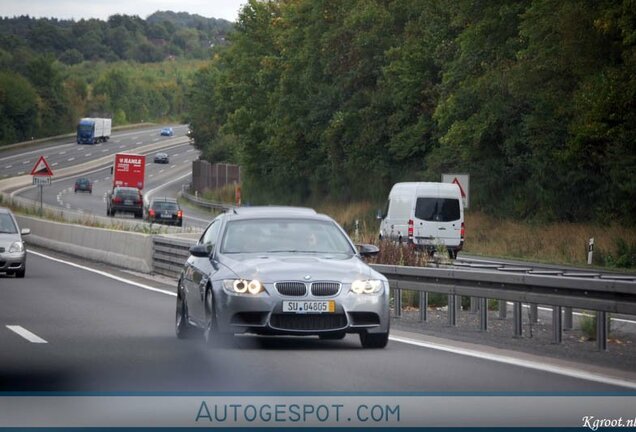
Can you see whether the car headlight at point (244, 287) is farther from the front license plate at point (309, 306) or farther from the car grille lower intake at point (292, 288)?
the front license plate at point (309, 306)

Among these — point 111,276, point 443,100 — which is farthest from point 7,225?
point 443,100

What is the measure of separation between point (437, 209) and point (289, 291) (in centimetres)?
2698

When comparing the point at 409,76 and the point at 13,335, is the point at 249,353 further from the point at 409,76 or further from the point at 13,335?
the point at 409,76

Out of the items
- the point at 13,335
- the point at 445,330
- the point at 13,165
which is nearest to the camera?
the point at 13,335

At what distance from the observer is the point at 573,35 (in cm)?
4516

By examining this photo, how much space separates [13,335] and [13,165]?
5063 inches

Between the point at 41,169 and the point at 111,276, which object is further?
the point at 41,169

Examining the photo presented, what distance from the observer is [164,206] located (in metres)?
73.8

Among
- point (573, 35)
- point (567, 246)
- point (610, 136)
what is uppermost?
point (573, 35)

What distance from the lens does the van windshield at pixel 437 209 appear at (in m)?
40.4

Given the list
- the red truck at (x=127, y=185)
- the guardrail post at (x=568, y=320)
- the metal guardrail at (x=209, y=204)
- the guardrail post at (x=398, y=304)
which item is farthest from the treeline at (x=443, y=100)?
the guardrail post at (x=568, y=320)

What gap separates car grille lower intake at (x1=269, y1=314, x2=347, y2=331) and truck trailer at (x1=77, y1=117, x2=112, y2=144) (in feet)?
Answer: 496

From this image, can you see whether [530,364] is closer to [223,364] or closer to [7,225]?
[223,364]

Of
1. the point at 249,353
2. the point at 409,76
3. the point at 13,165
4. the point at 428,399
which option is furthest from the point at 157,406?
the point at 13,165
